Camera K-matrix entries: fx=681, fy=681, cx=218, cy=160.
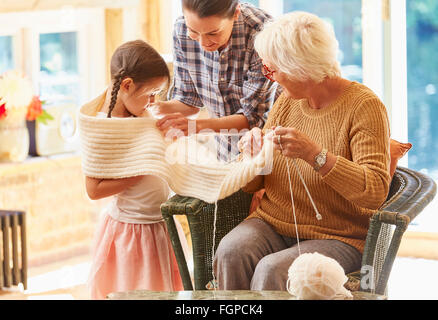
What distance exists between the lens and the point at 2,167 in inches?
138

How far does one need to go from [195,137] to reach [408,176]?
69 cm

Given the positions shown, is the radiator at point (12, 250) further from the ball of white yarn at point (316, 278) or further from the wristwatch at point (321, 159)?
the ball of white yarn at point (316, 278)

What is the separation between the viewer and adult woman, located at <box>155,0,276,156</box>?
2.13m

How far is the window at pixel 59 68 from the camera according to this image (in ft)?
12.6

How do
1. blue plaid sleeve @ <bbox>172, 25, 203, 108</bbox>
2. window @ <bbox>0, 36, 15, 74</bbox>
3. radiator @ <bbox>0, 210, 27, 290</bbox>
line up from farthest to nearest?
1. window @ <bbox>0, 36, 15, 74</bbox>
2. radiator @ <bbox>0, 210, 27, 290</bbox>
3. blue plaid sleeve @ <bbox>172, 25, 203, 108</bbox>

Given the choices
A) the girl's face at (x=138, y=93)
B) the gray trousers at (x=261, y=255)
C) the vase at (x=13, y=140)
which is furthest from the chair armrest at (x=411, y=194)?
the vase at (x=13, y=140)

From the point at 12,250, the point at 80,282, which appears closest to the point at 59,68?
the point at 12,250

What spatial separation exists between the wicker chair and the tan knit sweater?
0.08m

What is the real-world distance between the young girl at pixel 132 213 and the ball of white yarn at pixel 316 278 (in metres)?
0.61

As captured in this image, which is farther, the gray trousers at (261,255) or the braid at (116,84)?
the braid at (116,84)

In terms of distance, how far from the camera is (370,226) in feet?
5.96

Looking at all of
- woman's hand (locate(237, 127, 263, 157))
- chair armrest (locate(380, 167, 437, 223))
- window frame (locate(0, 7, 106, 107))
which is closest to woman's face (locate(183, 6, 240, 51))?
woman's hand (locate(237, 127, 263, 157))

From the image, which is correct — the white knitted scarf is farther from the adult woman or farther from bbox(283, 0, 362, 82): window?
bbox(283, 0, 362, 82): window

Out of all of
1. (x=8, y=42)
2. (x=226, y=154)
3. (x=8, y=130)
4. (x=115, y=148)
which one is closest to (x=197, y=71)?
(x=226, y=154)
